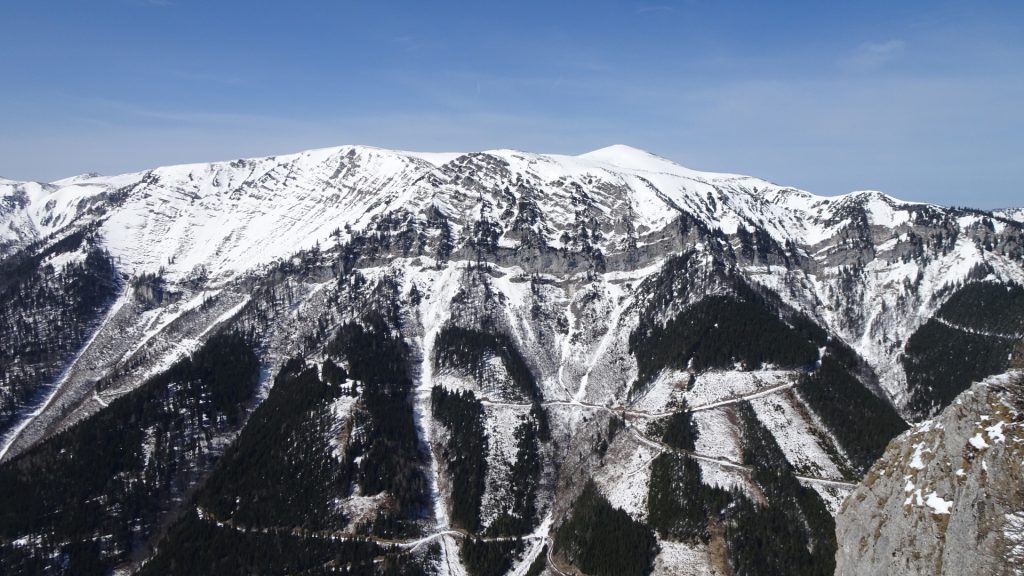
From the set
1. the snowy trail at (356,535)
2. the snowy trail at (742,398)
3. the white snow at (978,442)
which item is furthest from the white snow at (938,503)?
the snowy trail at (742,398)

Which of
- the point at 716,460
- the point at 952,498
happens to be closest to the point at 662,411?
the point at 716,460

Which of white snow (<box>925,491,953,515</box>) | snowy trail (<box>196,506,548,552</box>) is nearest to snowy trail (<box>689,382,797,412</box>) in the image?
snowy trail (<box>196,506,548,552</box>)

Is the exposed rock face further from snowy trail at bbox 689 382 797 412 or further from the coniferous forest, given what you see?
the coniferous forest

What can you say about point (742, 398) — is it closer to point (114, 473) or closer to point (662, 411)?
point (662, 411)

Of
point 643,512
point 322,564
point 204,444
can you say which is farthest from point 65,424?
point 643,512

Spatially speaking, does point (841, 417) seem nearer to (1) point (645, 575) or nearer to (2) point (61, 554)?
(1) point (645, 575)

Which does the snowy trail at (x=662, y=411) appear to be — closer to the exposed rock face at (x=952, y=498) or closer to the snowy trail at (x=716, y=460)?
the snowy trail at (x=716, y=460)

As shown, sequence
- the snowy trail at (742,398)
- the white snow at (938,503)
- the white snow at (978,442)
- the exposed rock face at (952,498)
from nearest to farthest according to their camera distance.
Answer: the exposed rock face at (952,498)
the white snow at (978,442)
the white snow at (938,503)
the snowy trail at (742,398)

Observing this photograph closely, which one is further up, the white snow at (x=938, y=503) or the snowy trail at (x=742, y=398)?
the white snow at (x=938, y=503)
